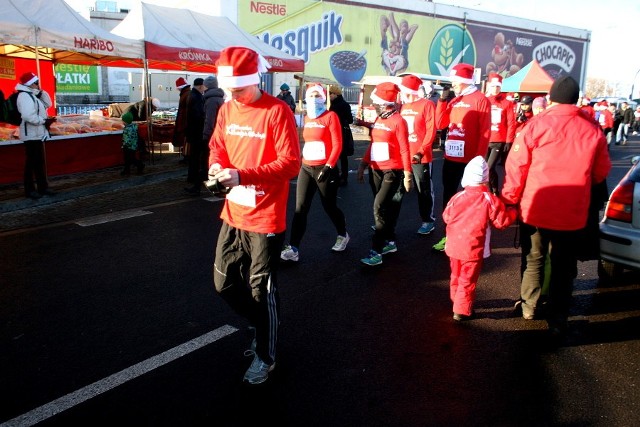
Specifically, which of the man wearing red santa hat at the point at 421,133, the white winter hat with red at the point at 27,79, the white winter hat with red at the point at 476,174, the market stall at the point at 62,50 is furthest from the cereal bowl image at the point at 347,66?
the white winter hat with red at the point at 476,174

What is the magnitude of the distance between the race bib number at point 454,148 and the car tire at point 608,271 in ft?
6.05

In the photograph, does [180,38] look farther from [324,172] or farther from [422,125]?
[324,172]

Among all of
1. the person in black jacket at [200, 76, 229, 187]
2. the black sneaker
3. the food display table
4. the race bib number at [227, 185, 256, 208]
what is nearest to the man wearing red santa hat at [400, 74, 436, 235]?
the race bib number at [227, 185, 256, 208]

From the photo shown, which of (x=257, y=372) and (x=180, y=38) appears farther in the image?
(x=180, y=38)

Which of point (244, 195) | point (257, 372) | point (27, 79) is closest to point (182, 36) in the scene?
point (27, 79)

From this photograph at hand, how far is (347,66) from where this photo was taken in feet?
109

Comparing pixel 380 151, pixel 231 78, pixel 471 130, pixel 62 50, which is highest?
pixel 62 50

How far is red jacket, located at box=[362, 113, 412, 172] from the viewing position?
17.6 ft

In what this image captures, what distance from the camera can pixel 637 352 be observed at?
12.4ft

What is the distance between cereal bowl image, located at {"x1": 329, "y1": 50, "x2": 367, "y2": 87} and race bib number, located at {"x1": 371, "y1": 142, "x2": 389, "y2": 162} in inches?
1119

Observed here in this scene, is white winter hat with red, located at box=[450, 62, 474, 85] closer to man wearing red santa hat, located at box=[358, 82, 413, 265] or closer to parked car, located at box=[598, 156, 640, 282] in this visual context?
man wearing red santa hat, located at box=[358, 82, 413, 265]

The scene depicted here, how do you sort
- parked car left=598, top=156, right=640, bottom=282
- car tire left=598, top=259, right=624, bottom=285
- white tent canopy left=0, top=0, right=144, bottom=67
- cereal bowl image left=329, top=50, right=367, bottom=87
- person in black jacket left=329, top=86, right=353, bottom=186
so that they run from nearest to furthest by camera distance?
parked car left=598, top=156, right=640, bottom=282 < car tire left=598, top=259, right=624, bottom=285 < white tent canopy left=0, top=0, right=144, bottom=67 < person in black jacket left=329, top=86, right=353, bottom=186 < cereal bowl image left=329, top=50, right=367, bottom=87

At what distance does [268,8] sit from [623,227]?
89.4ft

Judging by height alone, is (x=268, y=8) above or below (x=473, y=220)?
above
